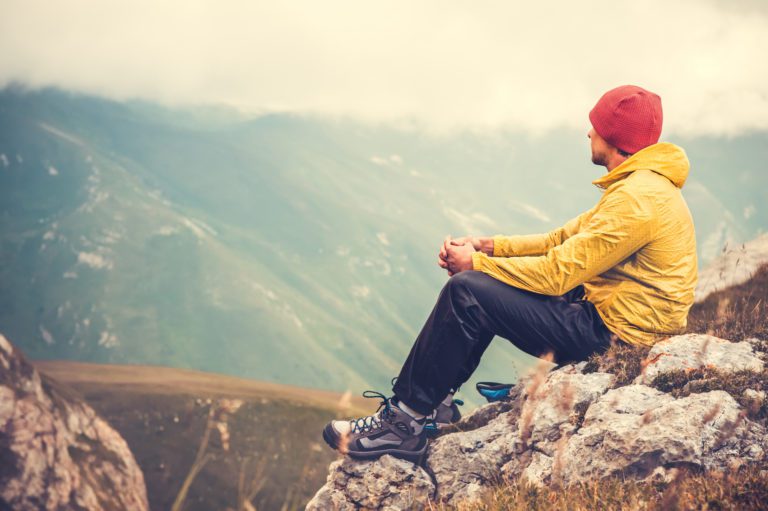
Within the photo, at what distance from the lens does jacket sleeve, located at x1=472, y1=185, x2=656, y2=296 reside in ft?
16.6

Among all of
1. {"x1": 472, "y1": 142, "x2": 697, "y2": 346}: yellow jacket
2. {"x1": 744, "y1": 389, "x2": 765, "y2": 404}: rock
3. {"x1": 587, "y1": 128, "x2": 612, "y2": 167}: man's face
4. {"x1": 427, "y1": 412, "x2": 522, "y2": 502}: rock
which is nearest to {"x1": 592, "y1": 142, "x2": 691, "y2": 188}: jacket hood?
{"x1": 472, "y1": 142, "x2": 697, "y2": 346}: yellow jacket

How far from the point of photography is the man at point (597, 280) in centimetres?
514

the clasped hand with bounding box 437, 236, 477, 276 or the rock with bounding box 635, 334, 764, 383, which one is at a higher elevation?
the clasped hand with bounding box 437, 236, 477, 276

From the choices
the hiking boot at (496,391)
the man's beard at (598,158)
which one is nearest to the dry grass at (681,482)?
the hiking boot at (496,391)

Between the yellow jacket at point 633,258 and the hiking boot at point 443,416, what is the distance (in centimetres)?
213

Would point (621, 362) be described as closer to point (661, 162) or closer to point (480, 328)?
point (480, 328)

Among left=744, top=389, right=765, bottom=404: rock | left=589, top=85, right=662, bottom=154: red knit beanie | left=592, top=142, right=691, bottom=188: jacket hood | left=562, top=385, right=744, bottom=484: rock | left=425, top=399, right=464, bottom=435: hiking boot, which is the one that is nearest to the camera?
left=562, top=385, right=744, bottom=484: rock

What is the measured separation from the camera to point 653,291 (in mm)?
5469

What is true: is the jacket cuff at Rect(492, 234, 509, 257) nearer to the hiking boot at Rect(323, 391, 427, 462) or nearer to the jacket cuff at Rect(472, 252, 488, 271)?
the jacket cuff at Rect(472, 252, 488, 271)

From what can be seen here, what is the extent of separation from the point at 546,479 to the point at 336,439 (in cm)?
223

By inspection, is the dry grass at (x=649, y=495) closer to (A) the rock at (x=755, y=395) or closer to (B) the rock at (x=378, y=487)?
(A) the rock at (x=755, y=395)

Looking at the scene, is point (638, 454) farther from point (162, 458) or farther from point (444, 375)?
point (162, 458)

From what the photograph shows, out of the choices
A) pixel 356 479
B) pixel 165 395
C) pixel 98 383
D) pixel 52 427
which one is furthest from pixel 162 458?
pixel 356 479

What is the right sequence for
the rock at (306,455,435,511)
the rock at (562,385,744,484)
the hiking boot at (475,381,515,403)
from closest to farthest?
the rock at (562,385,744,484), the rock at (306,455,435,511), the hiking boot at (475,381,515,403)
